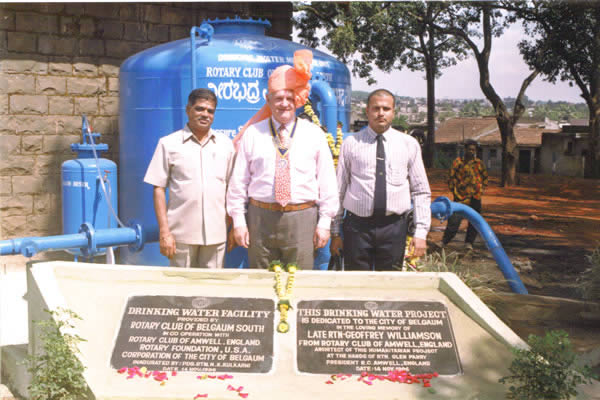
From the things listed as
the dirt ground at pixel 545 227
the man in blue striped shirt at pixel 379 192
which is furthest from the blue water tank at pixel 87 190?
the dirt ground at pixel 545 227

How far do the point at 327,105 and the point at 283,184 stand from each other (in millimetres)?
2118

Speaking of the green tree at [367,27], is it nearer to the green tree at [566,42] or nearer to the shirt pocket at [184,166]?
the green tree at [566,42]

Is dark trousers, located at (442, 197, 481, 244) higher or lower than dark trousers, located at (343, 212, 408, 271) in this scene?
lower

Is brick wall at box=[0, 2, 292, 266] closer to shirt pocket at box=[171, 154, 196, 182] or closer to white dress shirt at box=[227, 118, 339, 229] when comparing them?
shirt pocket at box=[171, 154, 196, 182]

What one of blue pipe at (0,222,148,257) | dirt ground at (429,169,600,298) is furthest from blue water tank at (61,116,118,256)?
dirt ground at (429,169,600,298)

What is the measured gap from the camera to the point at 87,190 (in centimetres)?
715

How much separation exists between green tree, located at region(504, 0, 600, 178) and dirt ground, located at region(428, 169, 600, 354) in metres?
3.25

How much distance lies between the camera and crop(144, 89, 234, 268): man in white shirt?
4301 mm

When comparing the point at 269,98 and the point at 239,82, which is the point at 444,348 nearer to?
the point at 269,98

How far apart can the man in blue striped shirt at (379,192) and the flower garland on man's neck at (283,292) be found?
569 mm

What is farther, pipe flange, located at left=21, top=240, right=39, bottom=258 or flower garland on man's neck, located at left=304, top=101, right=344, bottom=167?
flower garland on man's neck, located at left=304, top=101, right=344, bottom=167

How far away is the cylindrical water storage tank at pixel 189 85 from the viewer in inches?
235

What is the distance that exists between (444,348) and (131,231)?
3111mm

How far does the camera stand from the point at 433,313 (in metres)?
3.71
